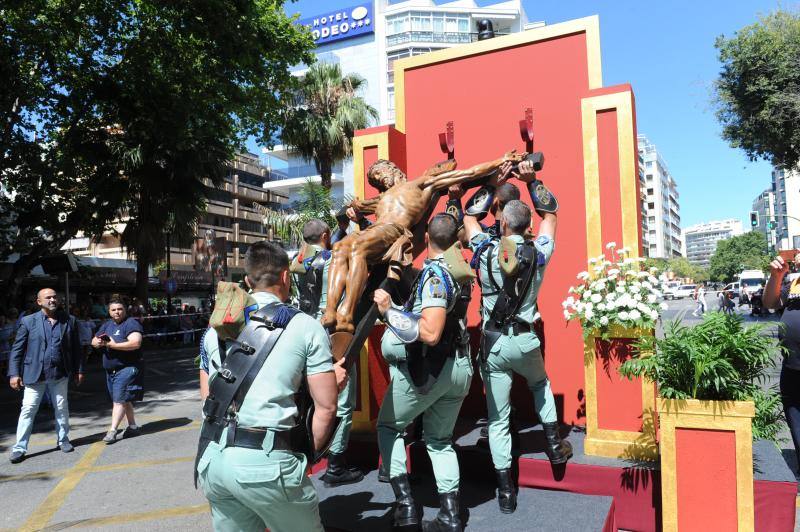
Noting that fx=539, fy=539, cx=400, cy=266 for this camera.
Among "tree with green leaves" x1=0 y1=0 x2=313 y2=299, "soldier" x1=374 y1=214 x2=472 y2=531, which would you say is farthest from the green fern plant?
"tree with green leaves" x1=0 y1=0 x2=313 y2=299

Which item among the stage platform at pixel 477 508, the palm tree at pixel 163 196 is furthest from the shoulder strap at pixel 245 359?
the palm tree at pixel 163 196

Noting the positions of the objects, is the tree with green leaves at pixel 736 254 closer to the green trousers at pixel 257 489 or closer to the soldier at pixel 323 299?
the soldier at pixel 323 299

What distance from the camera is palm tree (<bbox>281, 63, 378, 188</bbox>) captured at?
20.6 metres

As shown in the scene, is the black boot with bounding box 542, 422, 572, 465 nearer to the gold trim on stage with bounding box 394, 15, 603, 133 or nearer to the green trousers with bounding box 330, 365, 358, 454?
the green trousers with bounding box 330, 365, 358, 454

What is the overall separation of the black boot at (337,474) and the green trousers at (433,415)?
909 millimetres

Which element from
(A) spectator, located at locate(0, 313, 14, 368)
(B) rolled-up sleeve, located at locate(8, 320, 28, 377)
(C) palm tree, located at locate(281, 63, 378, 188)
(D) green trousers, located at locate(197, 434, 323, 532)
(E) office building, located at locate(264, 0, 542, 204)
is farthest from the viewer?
(E) office building, located at locate(264, 0, 542, 204)

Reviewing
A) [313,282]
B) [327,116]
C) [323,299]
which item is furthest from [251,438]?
[327,116]

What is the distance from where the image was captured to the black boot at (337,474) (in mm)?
4047

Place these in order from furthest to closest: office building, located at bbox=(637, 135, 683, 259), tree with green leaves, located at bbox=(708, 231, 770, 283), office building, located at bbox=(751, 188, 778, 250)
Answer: office building, located at bbox=(637, 135, 683, 259), tree with green leaves, located at bbox=(708, 231, 770, 283), office building, located at bbox=(751, 188, 778, 250)

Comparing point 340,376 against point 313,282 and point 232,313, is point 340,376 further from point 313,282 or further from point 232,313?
point 313,282

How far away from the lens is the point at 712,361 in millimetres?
3055

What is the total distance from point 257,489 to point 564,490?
8.32 ft

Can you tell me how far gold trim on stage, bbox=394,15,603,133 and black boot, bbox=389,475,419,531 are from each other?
3975 mm

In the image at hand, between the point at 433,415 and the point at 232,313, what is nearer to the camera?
the point at 232,313
